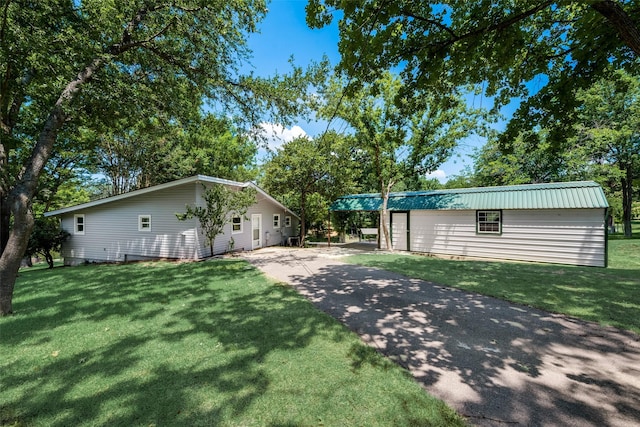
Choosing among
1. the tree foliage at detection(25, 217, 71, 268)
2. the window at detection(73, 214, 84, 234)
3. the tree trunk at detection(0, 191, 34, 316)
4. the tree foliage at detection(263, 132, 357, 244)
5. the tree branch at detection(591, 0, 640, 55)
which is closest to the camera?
the tree branch at detection(591, 0, 640, 55)

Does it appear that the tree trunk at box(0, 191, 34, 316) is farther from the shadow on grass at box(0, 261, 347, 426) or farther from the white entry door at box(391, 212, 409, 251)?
the white entry door at box(391, 212, 409, 251)

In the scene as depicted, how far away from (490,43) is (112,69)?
805 cm

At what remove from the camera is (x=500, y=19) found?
146 inches

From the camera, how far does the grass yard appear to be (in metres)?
2.28

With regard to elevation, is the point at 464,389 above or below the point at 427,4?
below

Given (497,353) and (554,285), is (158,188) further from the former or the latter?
(554,285)

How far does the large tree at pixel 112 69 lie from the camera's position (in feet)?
16.2

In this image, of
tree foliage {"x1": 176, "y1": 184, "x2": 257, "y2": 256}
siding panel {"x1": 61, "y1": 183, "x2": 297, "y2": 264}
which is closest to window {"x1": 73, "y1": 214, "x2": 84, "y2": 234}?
siding panel {"x1": 61, "y1": 183, "x2": 297, "y2": 264}

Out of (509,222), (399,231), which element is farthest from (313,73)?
(509,222)

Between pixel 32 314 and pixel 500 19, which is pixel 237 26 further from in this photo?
pixel 32 314

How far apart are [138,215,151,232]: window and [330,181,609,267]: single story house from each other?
11.2 m

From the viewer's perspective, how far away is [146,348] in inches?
136

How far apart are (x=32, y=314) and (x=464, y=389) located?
274 inches

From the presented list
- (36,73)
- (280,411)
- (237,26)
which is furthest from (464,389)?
(36,73)
